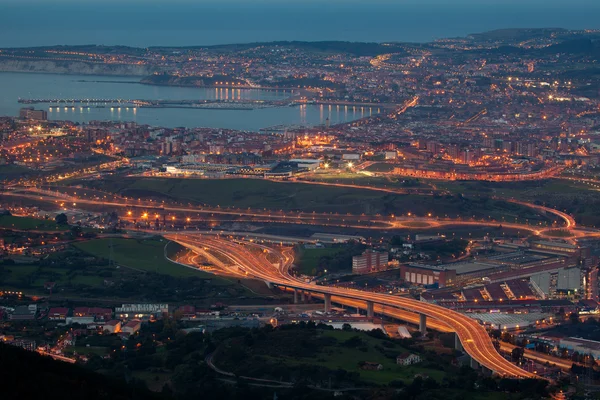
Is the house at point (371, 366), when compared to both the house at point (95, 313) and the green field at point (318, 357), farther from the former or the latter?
the house at point (95, 313)

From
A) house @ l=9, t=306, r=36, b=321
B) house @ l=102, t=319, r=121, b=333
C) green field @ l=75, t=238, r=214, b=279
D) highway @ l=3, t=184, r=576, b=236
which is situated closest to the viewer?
house @ l=102, t=319, r=121, b=333

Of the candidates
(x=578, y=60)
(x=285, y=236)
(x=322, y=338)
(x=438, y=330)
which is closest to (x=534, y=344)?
(x=438, y=330)

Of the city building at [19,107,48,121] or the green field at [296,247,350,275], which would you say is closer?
the green field at [296,247,350,275]

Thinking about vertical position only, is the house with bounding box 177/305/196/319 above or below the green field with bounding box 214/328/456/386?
below

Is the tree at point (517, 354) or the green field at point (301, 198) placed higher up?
the tree at point (517, 354)

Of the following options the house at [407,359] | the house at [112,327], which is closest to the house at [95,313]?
the house at [112,327]

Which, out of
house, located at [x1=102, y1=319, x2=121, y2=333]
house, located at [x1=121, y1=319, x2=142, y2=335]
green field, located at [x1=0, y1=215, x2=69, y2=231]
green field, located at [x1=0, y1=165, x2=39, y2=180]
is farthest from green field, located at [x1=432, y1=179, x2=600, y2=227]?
house, located at [x1=102, y1=319, x2=121, y2=333]

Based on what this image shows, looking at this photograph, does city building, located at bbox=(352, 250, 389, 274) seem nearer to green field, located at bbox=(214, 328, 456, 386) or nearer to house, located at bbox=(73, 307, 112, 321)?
house, located at bbox=(73, 307, 112, 321)
